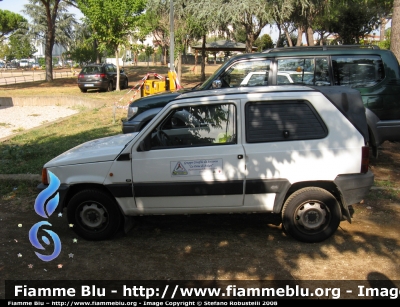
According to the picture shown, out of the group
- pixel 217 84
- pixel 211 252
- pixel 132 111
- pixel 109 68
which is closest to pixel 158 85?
pixel 132 111

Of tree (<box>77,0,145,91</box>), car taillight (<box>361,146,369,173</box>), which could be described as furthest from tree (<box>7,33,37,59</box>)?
car taillight (<box>361,146,369,173</box>)

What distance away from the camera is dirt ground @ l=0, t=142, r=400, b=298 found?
442 cm

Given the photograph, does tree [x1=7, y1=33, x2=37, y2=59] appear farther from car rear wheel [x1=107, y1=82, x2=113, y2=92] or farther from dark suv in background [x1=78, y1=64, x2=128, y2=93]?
car rear wheel [x1=107, y1=82, x2=113, y2=92]

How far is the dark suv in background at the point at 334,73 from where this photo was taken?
752 cm

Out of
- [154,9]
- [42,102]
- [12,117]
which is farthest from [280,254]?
[154,9]

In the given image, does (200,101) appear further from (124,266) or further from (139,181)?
(124,266)

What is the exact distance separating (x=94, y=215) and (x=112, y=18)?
21.1 metres

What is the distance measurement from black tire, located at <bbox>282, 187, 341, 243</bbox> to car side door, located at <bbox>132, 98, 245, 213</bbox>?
589 mm

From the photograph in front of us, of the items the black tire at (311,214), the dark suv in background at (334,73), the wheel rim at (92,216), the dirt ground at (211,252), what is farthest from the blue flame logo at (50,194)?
the dark suv in background at (334,73)

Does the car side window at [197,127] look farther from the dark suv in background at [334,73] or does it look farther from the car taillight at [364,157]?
the dark suv in background at [334,73]

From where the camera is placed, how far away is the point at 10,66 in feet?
252

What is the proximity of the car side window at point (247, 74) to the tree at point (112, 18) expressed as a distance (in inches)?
709

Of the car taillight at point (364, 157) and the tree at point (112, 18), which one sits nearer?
the car taillight at point (364, 157)

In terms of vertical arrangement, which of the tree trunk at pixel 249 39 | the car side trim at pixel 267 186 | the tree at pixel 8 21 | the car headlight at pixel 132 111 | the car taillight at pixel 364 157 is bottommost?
the car side trim at pixel 267 186
